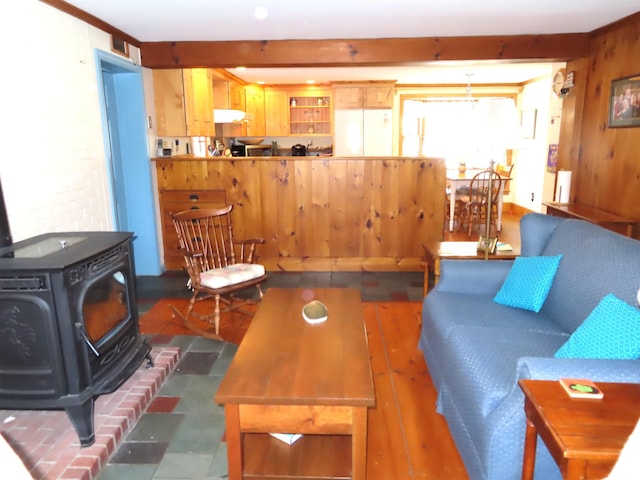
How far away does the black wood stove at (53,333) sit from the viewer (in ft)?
6.39

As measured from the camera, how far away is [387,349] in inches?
121

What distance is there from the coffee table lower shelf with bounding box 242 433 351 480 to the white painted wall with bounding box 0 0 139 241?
1.85 meters

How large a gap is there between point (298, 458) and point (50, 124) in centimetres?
254

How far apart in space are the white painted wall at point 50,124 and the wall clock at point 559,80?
4.36 m

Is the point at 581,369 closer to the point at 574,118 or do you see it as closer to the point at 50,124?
the point at 50,124

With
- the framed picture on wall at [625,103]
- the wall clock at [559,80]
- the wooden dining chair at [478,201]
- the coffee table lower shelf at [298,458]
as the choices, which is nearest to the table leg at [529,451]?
the coffee table lower shelf at [298,458]

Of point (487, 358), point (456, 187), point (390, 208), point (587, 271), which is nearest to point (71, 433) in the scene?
point (487, 358)

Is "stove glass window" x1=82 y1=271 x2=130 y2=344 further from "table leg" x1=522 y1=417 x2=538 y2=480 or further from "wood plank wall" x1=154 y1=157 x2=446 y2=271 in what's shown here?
"wood plank wall" x1=154 y1=157 x2=446 y2=271

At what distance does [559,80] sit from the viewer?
4.97 m

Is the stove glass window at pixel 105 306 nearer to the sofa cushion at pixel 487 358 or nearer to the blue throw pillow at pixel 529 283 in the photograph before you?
the sofa cushion at pixel 487 358

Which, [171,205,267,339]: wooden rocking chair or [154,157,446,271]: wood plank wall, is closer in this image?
[171,205,267,339]: wooden rocking chair

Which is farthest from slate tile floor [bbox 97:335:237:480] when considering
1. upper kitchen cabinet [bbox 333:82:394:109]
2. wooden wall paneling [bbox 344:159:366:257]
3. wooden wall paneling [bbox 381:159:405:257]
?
upper kitchen cabinet [bbox 333:82:394:109]

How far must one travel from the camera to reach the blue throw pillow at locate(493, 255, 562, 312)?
2412mm

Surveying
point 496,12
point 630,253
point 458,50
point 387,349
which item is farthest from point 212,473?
point 458,50
